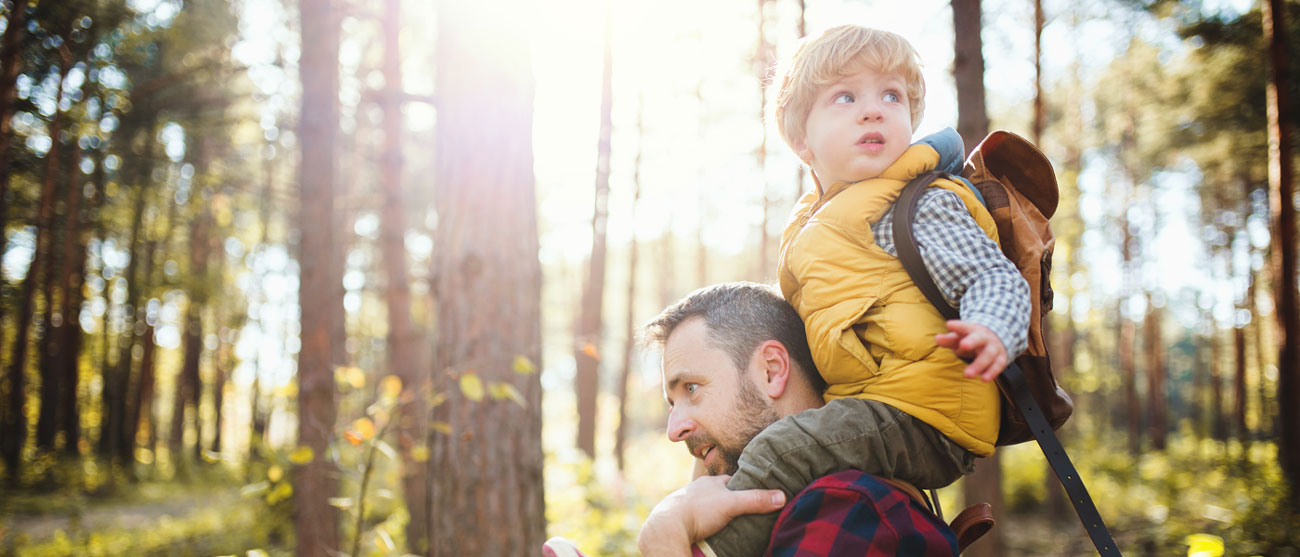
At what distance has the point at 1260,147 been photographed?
12.1 metres

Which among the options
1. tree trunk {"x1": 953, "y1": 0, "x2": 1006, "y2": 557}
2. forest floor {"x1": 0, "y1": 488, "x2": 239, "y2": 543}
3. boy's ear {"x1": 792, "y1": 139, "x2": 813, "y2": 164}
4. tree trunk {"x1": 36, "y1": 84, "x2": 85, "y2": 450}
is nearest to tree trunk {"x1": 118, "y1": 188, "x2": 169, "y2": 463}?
tree trunk {"x1": 36, "y1": 84, "x2": 85, "y2": 450}

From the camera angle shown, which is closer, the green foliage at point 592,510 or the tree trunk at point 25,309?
the green foliage at point 592,510

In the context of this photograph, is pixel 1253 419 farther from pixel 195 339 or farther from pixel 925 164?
pixel 195 339

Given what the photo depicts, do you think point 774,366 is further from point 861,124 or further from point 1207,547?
point 1207,547

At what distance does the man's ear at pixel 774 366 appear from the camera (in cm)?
177

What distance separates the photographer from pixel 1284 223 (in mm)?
8531

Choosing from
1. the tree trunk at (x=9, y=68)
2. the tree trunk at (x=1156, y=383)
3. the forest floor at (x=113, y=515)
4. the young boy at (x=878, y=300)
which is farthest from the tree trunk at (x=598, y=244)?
the tree trunk at (x=1156, y=383)

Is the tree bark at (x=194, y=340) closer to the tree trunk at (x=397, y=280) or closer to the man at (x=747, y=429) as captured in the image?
the tree trunk at (x=397, y=280)

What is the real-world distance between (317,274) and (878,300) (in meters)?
5.19

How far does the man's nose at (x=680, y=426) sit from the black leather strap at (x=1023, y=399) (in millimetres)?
643

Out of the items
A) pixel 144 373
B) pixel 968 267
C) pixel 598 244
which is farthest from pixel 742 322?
pixel 144 373

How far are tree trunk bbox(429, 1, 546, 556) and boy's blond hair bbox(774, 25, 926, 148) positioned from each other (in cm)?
206

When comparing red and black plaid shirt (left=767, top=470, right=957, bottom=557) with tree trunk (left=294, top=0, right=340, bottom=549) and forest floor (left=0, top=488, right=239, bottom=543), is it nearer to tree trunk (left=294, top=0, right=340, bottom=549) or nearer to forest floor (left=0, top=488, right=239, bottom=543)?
tree trunk (left=294, top=0, right=340, bottom=549)

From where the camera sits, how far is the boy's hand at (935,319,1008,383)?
1294mm
